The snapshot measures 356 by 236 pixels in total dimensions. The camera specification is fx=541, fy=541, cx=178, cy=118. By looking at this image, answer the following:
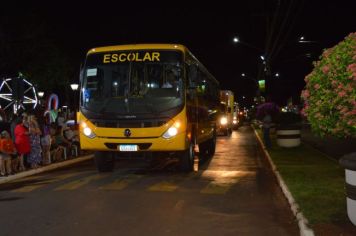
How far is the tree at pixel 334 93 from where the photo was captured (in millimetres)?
10195

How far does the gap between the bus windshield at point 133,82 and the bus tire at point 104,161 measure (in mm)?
1458

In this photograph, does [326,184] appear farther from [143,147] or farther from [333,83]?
[143,147]

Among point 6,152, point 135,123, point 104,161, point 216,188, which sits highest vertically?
point 135,123

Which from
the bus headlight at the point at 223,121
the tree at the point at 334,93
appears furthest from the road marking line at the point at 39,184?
the bus headlight at the point at 223,121

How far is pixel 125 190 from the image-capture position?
11734 mm

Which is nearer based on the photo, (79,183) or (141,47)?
(79,183)

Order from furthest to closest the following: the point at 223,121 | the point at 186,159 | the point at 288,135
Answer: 1. the point at 223,121
2. the point at 288,135
3. the point at 186,159

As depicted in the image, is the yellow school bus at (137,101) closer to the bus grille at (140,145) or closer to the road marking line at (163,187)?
the bus grille at (140,145)

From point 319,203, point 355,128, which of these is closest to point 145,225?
point 319,203

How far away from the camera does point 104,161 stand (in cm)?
1511

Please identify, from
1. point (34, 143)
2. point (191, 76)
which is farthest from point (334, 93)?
point (34, 143)

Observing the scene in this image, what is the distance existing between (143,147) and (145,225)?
233 inches

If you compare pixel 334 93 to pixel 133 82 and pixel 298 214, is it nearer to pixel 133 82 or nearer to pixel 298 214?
pixel 298 214

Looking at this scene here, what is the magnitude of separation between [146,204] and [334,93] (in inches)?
172
